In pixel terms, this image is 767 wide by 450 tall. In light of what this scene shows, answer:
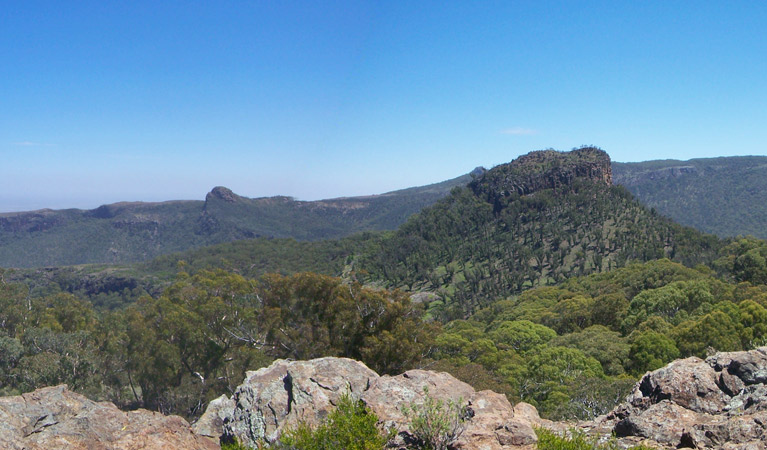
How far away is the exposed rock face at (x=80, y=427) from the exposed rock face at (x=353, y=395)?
1.24 metres

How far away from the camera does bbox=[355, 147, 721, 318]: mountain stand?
97.1 meters

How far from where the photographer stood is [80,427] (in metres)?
11.4

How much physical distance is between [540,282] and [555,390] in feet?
252

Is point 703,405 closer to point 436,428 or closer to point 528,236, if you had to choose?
point 436,428

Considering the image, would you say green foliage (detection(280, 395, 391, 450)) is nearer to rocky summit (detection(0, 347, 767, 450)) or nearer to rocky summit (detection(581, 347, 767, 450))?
rocky summit (detection(0, 347, 767, 450))

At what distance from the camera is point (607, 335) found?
3969cm

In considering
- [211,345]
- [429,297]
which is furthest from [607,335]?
[429,297]

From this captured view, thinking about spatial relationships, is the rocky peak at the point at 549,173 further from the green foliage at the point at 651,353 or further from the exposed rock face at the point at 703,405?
the exposed rock face at the point at 703,405

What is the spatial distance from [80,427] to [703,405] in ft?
50.6

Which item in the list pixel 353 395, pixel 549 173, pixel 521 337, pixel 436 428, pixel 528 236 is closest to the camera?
pixel 436 428

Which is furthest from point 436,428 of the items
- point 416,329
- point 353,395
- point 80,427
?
point 416,329

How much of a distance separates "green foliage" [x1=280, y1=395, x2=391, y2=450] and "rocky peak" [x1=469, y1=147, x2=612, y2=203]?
431ft

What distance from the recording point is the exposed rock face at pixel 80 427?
35.5 feet

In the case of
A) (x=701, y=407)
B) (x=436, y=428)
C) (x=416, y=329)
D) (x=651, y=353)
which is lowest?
(x=651, y=353)
